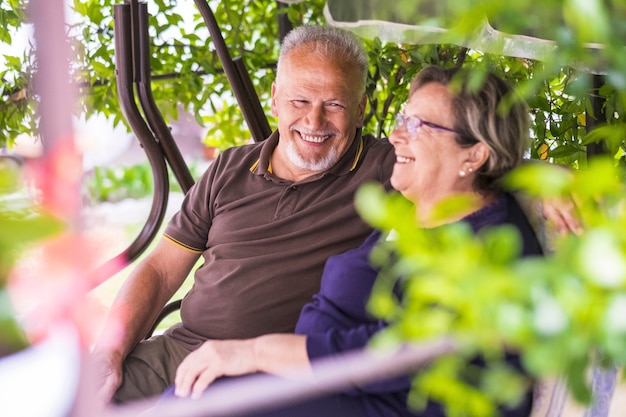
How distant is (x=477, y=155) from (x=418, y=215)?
8.5 inches

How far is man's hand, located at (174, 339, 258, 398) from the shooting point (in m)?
2.00

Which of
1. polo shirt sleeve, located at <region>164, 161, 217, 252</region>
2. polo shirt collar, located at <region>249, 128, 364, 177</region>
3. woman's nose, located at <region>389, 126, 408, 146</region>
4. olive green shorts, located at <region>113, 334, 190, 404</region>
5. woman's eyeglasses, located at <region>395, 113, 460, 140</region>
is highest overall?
woman's eyeglasses, located at <region>395, 113, 460, 140</region>

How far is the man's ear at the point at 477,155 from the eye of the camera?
2.05 m

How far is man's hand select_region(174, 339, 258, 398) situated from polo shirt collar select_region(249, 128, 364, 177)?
2.78 feet

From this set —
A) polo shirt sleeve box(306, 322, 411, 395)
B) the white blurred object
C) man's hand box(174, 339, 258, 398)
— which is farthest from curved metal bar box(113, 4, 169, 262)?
the white blurred object

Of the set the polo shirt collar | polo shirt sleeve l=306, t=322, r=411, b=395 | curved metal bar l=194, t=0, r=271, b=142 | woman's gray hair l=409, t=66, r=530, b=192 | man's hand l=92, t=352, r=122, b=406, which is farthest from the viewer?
curved metal bar l=194, t=0, r=271, b=142

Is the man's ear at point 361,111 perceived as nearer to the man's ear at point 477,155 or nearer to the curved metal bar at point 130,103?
the curved metal bar at point 130,103

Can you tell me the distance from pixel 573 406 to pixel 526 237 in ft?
1.27

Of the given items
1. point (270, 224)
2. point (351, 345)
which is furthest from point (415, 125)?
point (270, 224)

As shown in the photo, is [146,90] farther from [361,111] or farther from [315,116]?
[361,111]

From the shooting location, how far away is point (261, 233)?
267cm

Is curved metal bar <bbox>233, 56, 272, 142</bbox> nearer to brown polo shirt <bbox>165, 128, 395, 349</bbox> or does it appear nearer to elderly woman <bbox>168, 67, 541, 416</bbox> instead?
brown polo shirt <bbox>165, 128, 395, 349</bbox>

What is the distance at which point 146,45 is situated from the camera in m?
2.91

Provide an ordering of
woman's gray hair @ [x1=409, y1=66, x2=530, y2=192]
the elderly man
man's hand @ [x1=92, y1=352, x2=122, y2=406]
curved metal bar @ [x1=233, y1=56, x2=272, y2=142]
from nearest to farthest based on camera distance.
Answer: woman's gray hair @ [x1=409, y1=66, x2=530, y2=192] → man's hand @ [x1=92, y1=352, x2=122, y2=406] → the elderly man → curved metal bar @ [x1=233, y1=56, x2=272, y2=142]
